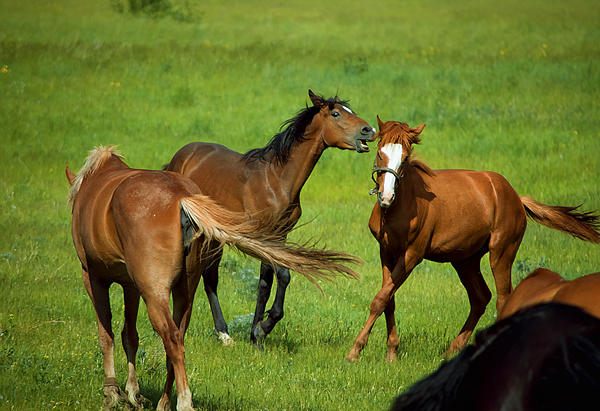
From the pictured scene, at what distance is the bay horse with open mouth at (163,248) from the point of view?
3.93 m

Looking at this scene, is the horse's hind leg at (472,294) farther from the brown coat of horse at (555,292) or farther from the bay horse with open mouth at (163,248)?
the brown coat of horse at (555,292)

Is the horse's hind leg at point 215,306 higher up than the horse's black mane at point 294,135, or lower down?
lower down

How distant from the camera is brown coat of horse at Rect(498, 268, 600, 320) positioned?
123 inches

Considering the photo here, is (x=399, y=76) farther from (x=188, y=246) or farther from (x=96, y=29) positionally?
(x=188, y=246)

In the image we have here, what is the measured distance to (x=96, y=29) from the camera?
2666 cm

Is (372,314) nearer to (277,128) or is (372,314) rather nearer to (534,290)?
(534,290)

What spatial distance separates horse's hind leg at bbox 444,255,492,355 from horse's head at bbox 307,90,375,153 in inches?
72.1

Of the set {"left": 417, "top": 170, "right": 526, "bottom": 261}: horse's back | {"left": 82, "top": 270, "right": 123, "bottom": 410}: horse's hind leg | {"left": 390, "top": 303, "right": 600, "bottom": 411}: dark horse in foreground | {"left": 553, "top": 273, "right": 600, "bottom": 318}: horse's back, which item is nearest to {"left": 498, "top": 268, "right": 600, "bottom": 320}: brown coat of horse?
{"left": 553, "top": 273, "right": 600, "bottom": 318}: horse's back

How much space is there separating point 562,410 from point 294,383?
3740mm

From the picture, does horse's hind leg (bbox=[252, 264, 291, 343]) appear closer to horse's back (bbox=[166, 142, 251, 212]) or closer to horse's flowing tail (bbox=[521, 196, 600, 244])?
horse's back (bbox=[166, 142, 251, 212])

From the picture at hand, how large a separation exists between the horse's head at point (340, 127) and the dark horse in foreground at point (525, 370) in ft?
15.5

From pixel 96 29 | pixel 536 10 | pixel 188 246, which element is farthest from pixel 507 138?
pixel 536 10

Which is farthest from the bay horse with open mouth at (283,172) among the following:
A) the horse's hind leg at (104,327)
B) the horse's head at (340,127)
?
the horse's hind leg at (104,327)

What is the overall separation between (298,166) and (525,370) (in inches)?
197
